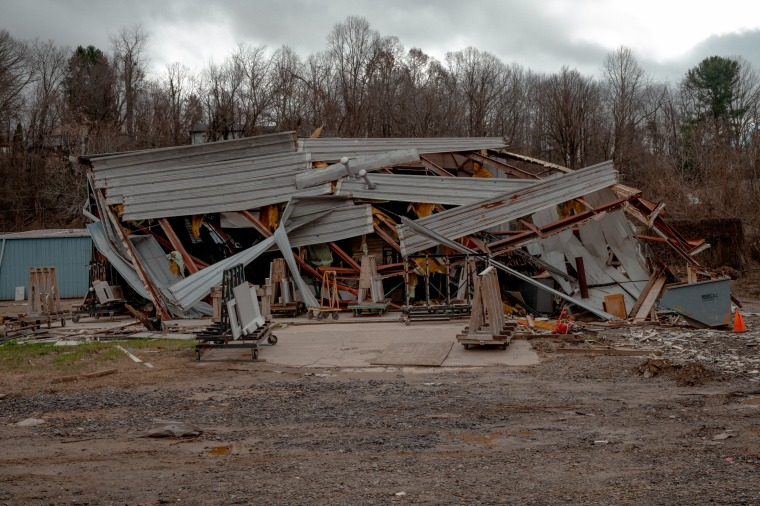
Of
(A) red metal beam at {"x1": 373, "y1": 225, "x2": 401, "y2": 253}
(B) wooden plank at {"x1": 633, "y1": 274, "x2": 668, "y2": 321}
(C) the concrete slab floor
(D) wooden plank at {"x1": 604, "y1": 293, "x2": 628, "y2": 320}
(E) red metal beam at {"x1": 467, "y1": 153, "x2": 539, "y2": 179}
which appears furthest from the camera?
(E) red metal beam at {"x1": 467, "y1": 153, "x2": 539, "y2": 179}

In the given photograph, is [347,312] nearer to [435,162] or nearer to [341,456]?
[435,162]

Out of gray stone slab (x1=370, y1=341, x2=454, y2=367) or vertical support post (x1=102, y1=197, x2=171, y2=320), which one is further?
vertical support post (x1=102, y1=197, x2=171, y2=320)

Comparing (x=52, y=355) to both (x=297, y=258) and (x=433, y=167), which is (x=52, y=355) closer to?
(x=297, y=258)

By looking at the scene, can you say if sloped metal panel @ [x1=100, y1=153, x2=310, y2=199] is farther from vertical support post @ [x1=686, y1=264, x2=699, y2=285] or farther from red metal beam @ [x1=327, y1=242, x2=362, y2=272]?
vertical support post @ [x1=686, y1=264, x2=699, y2=285]

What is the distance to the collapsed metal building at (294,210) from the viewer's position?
2172 cm

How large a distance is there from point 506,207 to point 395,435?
1376cm

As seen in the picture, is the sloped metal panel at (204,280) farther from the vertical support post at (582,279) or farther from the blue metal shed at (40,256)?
the blue metal shed at (40,256)

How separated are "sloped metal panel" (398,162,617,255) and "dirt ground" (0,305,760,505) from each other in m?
7.95

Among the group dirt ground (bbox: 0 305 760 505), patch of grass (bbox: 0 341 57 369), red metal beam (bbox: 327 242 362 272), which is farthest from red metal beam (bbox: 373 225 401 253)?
dirt ground (bbox: 0 305 760 505)

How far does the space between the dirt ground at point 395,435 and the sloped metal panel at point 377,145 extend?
12215 millimetres

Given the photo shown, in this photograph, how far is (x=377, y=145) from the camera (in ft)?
81.2

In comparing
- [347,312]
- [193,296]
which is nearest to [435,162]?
[347,312]

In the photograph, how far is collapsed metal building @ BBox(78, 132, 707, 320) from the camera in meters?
21.7

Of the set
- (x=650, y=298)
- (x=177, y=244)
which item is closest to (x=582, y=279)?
(x=650, y=298)
